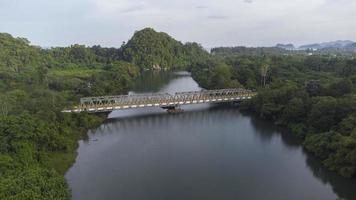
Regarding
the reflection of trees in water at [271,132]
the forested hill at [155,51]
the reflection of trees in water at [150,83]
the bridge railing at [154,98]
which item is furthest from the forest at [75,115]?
the forested hill at [155,51]

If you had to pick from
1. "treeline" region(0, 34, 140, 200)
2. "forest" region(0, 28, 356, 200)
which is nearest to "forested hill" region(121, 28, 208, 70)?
"forest" region(0, 28, 356, 200)

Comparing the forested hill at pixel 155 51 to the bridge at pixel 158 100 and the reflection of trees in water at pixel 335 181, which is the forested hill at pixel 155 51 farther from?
the reflection of trees in water at pixel 335 181

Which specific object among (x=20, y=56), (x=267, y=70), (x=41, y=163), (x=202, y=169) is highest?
(x=20, y=56)

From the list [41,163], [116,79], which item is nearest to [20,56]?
[116,79]

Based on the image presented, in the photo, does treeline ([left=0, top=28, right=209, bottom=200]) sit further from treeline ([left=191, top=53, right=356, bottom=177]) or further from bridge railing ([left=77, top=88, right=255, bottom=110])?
treeline ([left=191, top=53, right=356, bottom=177])

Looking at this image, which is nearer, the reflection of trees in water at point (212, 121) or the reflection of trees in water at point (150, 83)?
the reflection of trees in water at point (212, 121)

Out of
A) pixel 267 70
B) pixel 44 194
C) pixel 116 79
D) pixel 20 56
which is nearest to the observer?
pixel 44 194

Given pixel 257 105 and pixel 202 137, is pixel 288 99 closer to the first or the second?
pixel 257 105
